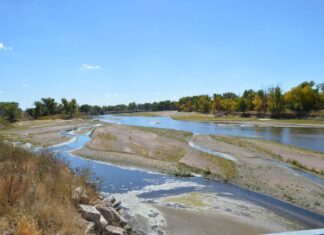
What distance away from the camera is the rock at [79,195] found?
34.7 ft

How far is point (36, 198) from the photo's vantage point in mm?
9109

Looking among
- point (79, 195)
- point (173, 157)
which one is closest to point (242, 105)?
point (173, 157)

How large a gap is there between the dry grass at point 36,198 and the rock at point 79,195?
0.08 metres

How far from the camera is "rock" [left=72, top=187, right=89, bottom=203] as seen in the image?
10.6 m

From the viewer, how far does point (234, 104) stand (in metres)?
130

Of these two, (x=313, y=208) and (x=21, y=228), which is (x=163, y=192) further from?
(x=21, y=228)

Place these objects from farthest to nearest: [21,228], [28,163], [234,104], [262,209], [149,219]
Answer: [234,104] < [262,209] < [149,219] < [28,163] < [21,228]

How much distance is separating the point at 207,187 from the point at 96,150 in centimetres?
1725

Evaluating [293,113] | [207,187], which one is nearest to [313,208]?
[207,187]

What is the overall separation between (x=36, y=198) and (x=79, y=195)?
6.23ft

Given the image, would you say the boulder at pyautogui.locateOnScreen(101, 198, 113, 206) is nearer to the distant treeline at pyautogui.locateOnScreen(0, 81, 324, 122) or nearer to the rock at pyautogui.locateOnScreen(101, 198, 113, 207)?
the rock at pyautogui.locateOnScreen(101, 198, 113, 207)

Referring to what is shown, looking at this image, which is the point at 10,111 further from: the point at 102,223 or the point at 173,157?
the point at 102,223

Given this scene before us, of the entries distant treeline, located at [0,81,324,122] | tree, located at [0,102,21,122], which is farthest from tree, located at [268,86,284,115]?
tree, located at [0,102,21,122]

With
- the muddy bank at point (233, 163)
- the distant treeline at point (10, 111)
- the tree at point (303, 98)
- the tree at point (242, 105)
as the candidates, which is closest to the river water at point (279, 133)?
the muddy bank at point (233, 163)
